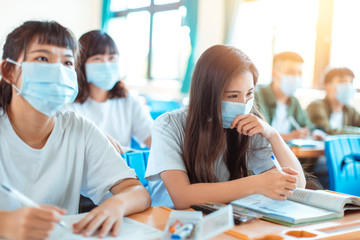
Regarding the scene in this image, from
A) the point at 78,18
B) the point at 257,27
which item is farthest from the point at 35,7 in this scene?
the point at 257,27

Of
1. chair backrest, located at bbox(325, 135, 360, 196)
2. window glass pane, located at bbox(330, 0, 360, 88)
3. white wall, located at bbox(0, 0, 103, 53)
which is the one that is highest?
white wall, located at bbox(0, 0, 103, 53)

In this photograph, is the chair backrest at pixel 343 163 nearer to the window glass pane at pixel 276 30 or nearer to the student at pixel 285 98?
the student at pixel 285 98

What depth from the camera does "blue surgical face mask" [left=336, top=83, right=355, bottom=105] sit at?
3.77 meters

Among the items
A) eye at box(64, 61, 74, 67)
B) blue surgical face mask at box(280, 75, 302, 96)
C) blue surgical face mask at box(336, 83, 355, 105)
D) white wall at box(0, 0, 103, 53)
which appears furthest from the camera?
white wall at box(0, 0, 103, 53)

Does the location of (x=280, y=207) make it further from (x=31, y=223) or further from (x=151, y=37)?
(x=151, y=37)

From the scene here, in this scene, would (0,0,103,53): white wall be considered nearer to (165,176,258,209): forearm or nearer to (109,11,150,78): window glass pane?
(109,11,150,78): window glass pane

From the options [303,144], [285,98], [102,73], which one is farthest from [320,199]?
[285,98]

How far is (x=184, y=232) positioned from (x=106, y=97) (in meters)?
1.86

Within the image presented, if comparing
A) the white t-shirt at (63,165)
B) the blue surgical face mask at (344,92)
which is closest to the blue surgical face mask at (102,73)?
the white t-shirt at (63,165)

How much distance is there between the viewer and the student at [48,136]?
1296mm

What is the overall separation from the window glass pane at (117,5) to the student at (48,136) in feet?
22.5

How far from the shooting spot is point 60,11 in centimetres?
792

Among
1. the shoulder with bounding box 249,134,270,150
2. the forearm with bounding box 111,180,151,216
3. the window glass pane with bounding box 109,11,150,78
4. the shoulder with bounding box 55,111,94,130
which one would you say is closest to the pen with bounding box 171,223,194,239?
the forearm with bounding box 111,180,151,216

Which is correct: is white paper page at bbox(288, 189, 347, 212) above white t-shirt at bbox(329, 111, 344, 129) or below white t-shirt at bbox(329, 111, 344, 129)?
below
